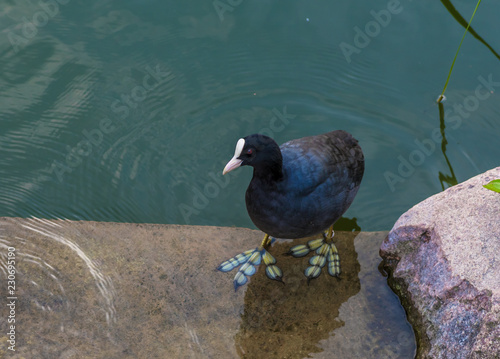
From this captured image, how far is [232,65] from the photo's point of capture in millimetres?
5293

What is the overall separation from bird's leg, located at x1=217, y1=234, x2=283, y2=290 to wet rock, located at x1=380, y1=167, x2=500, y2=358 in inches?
31.1

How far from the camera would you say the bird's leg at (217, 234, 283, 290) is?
3.86 metres

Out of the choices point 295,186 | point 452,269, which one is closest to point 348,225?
point 295,186

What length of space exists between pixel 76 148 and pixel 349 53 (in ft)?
9.29

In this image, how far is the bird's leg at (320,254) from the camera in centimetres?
394

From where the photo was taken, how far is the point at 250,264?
394cm

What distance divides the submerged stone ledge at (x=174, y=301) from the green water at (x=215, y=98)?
0.39m

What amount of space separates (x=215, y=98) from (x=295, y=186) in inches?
71.5
